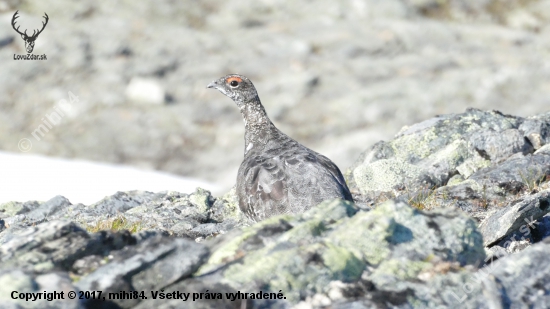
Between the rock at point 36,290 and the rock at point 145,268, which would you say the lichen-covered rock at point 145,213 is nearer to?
the rock at point 145,268

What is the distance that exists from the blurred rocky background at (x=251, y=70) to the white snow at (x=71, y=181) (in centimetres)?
953

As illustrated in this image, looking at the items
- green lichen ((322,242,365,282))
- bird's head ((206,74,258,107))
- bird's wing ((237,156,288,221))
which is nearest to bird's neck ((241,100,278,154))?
bird's head ((206,74,258,107))

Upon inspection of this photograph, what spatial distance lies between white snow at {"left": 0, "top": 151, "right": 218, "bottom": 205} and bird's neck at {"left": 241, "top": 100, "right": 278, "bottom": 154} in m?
12.2

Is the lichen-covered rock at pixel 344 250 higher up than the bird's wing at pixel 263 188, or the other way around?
the bird's wing at pixel 263 188

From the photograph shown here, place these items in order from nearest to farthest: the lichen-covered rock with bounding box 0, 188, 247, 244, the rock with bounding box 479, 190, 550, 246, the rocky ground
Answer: the rocky ground, the rock with bounding box 479, 190, 550, 246, the lichen-covered rock with bounding box 0, 188, 247, 244

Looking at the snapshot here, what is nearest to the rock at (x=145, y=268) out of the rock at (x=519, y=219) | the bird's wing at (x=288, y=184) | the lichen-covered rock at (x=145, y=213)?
the bird's wing at (x=288, y=184)

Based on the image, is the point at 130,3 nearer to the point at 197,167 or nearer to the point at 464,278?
the point at 197,167

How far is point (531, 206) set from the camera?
22.6 ft

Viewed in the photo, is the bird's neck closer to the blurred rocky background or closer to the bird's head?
the bird's head

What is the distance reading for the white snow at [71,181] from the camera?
74.4 ft

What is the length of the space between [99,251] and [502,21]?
156 feet

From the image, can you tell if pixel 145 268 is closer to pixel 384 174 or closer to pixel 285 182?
pixel 285 182

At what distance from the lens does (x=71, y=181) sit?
2495 cm

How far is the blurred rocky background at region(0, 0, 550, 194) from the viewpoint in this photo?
3894 centimetres
